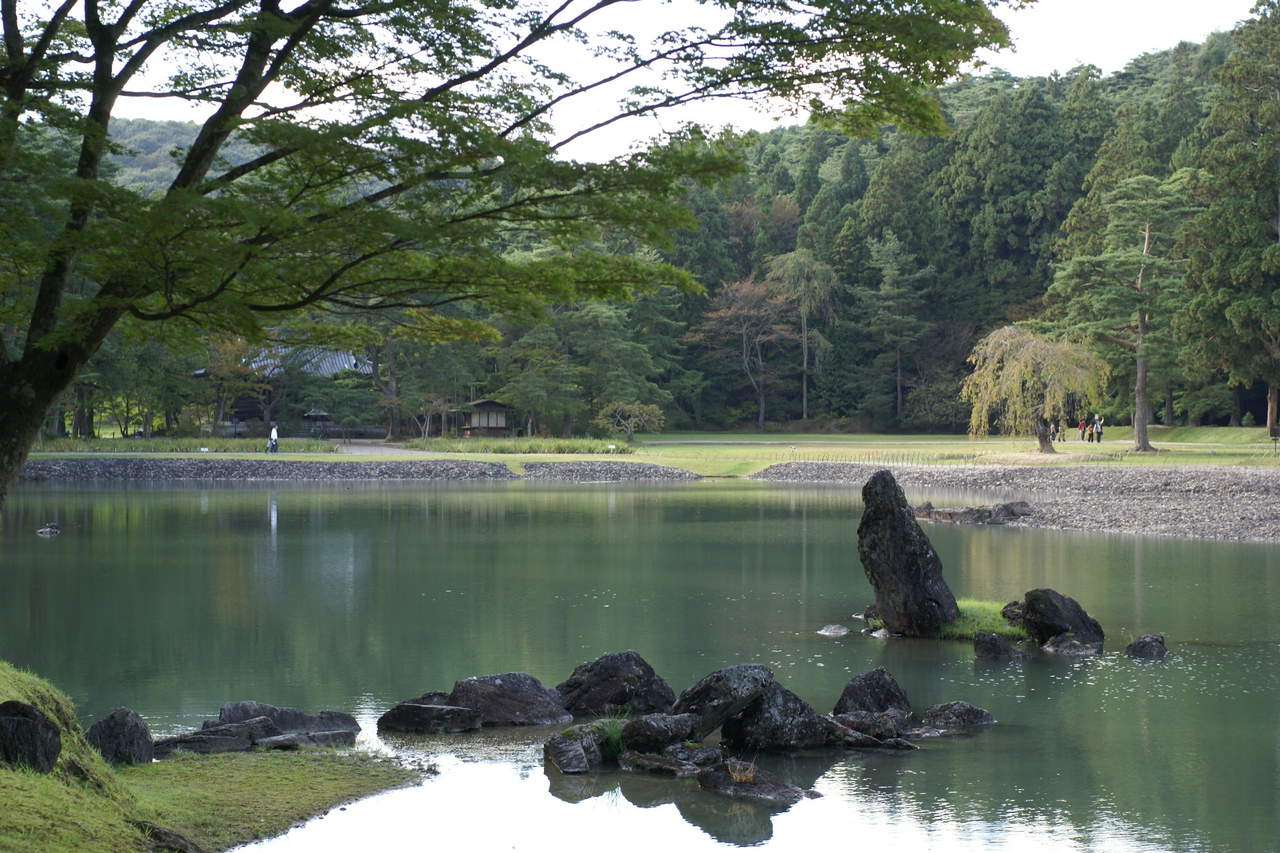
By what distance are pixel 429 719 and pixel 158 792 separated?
8.25 ft

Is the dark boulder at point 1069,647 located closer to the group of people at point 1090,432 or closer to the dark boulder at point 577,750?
the dark boulder at point 577,750

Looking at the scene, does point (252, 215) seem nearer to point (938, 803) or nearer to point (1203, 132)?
point (938, 803)

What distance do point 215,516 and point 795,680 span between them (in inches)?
694

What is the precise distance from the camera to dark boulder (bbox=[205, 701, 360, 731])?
27.0 ft

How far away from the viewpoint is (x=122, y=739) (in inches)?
282

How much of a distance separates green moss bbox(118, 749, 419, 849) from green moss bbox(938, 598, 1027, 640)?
646 centimetres

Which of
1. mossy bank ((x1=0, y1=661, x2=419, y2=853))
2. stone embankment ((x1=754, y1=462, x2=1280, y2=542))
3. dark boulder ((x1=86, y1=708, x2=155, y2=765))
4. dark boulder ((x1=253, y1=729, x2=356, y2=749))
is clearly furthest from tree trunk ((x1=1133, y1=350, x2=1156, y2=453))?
dark boulder ((x1=86, y1=708, x2=155, y2=765))

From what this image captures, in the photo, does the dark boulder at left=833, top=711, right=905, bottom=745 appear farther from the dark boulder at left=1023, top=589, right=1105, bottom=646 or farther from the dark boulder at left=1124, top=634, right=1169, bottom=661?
the dark boulder at left=1124, top=634, right=1169, bottom=661

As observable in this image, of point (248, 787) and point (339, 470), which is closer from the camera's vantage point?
point (248, 787)

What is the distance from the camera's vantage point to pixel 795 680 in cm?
1029

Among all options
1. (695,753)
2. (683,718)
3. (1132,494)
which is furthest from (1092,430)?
(695,753)

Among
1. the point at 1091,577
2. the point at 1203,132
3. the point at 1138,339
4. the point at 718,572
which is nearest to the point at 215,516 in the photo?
the point at 718,572

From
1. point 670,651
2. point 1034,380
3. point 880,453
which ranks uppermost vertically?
point 1034,380

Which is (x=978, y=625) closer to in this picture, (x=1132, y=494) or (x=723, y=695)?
(x=723, y=695)
